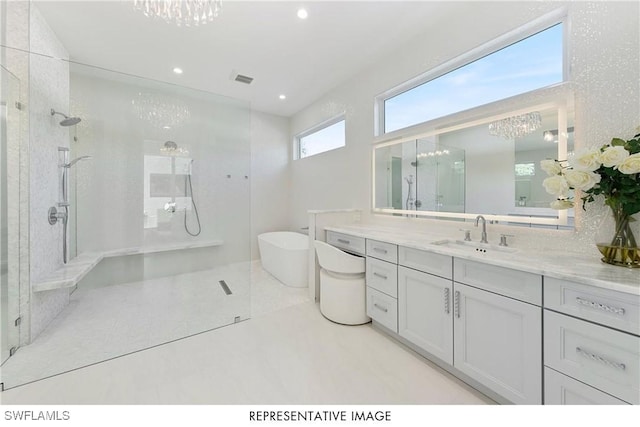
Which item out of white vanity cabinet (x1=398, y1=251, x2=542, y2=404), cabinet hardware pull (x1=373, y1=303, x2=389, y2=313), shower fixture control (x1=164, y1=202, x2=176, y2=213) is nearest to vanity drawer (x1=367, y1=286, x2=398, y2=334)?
cabinet hardware pull (x1=373, y1=303, x2=389, y2=313)

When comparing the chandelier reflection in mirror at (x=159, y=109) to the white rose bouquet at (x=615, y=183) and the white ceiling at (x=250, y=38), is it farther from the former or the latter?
the white rose bouquet at (x=615, y=183)

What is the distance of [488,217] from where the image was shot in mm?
1943

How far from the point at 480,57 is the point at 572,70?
0.71 m

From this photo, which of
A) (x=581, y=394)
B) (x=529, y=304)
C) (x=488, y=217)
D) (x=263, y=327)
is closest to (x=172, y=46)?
(x=263, y=327)

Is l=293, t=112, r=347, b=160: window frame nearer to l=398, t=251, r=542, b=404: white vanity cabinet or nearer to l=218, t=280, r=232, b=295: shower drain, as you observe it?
l=398, t=251, r=542, b=404: white vanity cabinet

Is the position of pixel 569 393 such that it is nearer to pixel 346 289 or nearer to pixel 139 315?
pixel 346 289

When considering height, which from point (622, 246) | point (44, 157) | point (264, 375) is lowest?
point (264, 375)

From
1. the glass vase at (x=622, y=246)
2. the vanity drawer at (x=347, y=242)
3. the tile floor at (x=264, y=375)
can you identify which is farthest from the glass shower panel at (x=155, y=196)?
the glass vase at (x=622, y=246)

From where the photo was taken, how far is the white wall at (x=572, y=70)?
135cm

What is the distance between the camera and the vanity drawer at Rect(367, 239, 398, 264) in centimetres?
197

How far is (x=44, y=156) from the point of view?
7.20 feet

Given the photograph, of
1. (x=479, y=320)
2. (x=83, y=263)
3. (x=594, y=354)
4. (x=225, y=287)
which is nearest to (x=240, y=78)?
(x=225, y=287)

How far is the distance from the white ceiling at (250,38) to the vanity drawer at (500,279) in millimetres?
2106

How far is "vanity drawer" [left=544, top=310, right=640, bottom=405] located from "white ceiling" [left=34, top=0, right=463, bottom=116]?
7.84 ft
